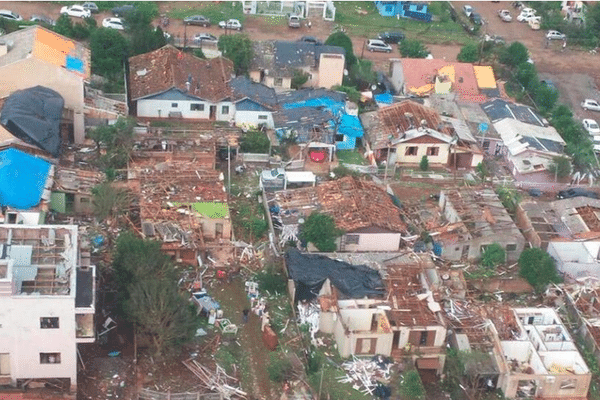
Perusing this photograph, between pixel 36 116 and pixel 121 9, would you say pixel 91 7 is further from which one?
pixel 36 116

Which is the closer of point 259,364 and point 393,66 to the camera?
point 259,364

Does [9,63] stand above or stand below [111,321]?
above

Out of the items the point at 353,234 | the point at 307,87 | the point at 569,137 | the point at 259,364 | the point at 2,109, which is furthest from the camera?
the point at 307,87

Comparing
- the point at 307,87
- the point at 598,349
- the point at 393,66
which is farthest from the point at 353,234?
the point at 393,66

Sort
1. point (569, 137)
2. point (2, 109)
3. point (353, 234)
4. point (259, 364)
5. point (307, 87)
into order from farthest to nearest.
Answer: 1. point (307, 87)
2. point (569, 137)
3. point (2, 109)
4. point (353, 234)
5. point (259, 364)

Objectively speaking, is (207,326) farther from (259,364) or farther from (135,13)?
(135,13)
